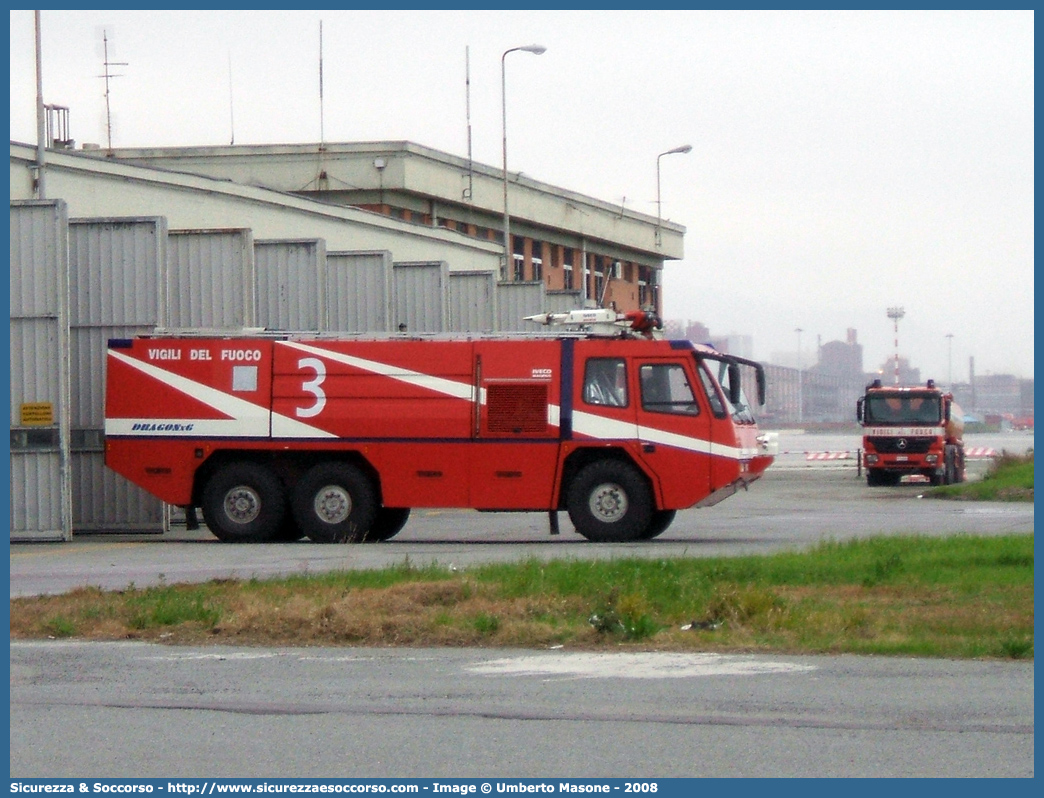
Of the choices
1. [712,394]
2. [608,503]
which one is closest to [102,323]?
[608,503]

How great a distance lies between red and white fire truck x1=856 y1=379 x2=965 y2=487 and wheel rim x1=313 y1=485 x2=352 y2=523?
25.0 m

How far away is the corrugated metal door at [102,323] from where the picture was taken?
24.6 m

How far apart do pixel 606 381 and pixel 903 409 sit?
24542mm

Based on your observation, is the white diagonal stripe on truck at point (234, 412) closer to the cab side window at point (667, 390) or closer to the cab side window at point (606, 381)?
the cab side window at point (606, 381)

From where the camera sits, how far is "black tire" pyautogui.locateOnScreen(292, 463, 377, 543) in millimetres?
22297

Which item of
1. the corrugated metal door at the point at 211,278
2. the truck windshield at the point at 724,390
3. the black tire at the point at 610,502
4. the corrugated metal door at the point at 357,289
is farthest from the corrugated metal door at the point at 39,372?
the corrugated metal door at the point at 357,289

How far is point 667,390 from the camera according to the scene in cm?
2197

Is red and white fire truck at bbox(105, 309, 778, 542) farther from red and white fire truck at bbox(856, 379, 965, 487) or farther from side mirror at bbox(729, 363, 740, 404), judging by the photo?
red and white fire truck at bbox(856, 379, 965, 487)

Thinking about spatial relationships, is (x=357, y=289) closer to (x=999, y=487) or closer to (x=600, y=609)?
(x=999, y=487)

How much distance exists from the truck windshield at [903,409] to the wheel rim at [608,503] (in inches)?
953

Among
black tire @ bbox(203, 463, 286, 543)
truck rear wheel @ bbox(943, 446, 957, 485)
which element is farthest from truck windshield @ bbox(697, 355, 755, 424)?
truck rear wheel @ bbox(943, 446, 957, 485)

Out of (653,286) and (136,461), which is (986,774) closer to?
(136,461)

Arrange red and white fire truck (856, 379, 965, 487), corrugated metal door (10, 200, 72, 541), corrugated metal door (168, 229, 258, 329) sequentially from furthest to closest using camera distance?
red and white fire truck (856, 379, 965, 487) → corrugated metal door (168, 229, 258, 329) → corrugated metal door (10, 200, 72, 541)

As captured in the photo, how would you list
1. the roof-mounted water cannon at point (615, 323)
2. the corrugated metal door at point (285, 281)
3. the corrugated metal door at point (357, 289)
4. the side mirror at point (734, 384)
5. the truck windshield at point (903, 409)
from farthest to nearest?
the truck windshield at point (903, 409) < the corrugated metal door at point (357, 289) < the corrugated metal door at point (285, 281) < the roof-mounted water cannon at point (615, 323) < the side mirror at point (734, 384)
